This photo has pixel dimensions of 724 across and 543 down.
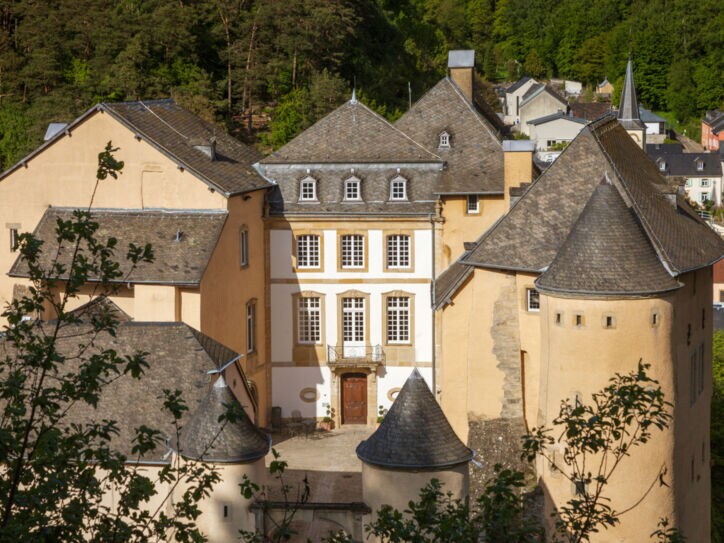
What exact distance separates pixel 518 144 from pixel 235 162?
951cm

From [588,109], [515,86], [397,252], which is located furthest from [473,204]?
[515,86]

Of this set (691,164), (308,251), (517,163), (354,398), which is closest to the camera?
(517,163)

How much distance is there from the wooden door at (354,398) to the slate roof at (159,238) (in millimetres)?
8275

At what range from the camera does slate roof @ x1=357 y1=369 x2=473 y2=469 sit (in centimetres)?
2744

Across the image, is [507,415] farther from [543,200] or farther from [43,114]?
[43,114]

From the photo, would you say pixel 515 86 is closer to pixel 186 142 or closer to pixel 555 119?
pixel 555 119

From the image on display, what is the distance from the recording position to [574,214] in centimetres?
3738

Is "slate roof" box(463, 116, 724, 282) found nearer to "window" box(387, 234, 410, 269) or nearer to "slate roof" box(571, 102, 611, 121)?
"window" box(387, 234, 410, 269)

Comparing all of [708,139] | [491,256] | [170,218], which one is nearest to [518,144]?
[491,256]

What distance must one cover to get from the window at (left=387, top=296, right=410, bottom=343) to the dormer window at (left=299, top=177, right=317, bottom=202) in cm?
440

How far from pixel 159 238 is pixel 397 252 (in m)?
8.90

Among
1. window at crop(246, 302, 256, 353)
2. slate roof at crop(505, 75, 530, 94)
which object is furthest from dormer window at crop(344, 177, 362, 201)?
slate roof at crop(505, 75, 530, 94)

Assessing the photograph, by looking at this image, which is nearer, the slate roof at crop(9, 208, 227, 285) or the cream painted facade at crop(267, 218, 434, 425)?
the slate roof at crop(9, 208, 227, 285)

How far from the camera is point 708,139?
136375 mm
